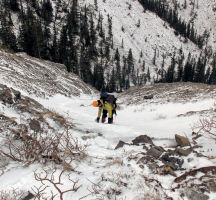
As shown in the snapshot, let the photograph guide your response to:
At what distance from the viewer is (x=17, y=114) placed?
5027 mm

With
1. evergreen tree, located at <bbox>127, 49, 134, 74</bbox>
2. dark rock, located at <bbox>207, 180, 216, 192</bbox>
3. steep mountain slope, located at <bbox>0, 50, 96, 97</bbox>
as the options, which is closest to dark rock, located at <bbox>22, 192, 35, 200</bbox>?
dark rock, located at <bbox>207, 180, 216, 192</bbox>

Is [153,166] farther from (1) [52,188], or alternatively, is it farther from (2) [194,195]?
(1) [52,188]

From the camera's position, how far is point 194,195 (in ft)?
7.45

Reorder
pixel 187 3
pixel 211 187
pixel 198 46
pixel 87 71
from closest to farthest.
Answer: pixel 211 187 → pixel 87 71 → pixel 198 46 → pixel 187 3

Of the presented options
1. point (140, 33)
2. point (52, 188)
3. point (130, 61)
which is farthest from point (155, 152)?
point (140, 33)

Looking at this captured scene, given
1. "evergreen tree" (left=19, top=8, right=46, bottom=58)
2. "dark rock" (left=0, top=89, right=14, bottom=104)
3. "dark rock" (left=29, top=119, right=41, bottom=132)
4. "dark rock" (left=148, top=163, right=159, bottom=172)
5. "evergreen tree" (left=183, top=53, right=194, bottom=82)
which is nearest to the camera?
"dark rock" (left=148, top=163, right=159, bottom=172)

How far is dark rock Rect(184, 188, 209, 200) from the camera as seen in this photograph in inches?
87.8

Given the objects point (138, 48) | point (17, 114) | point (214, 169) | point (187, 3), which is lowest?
point (214, 169)

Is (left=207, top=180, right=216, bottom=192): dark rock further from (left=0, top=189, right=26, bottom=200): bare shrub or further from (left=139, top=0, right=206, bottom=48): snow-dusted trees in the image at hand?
(left=139, top=0, right=206, bottom=48): snow-dusted trees

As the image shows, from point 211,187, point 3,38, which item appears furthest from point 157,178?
point 3,38

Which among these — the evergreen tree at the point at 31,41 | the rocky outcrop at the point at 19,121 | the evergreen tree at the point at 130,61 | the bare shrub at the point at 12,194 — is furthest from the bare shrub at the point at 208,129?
the evergreen tree at the point at 130,61

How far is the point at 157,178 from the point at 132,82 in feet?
273

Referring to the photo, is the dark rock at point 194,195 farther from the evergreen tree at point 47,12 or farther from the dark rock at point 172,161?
the evergreen tree at point 47,12

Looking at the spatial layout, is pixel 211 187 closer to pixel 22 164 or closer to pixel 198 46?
Answer: pixel 22 164
